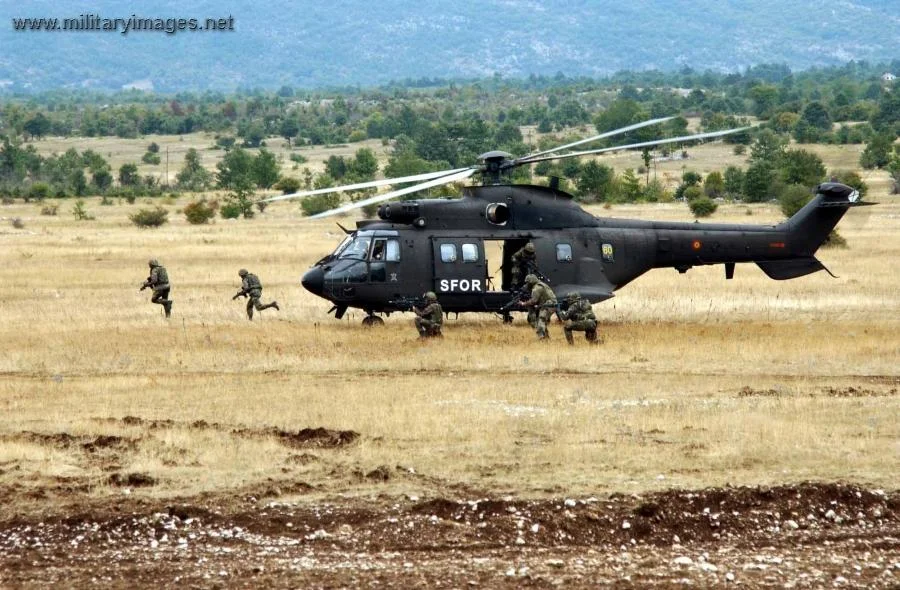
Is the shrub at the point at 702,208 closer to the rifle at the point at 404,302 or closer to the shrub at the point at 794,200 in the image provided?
the shrub at the point at 794,200

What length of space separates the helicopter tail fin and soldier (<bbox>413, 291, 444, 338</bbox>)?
7038 mm

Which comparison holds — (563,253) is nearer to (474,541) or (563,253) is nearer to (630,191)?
Result: (474,541)

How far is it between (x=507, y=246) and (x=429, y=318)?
102 inches

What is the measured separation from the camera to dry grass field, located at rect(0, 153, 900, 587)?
13.8 meters

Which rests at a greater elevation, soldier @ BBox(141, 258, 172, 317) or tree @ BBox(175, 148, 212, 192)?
tree @ BBox(175, 148, 212, 192)

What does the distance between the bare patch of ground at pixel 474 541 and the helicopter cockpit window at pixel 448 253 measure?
38.2 ft

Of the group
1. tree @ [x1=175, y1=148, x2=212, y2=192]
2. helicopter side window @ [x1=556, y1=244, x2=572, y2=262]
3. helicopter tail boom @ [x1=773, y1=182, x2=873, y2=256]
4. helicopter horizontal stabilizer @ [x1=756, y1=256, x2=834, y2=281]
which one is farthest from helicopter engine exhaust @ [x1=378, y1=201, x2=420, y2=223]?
tree @ [x1=175, y1=148, x2=212, y2=192]

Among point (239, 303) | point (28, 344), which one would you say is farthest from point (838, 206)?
point (28, 344)

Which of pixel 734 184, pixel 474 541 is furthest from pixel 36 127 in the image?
pixel 474 541

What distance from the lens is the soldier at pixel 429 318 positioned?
2364 cm

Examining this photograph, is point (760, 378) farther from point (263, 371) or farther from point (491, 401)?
point (263, 371)

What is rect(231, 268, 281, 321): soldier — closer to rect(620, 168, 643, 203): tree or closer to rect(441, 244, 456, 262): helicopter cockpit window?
rect(441, 244, 456, 262): helicopter cockpit window

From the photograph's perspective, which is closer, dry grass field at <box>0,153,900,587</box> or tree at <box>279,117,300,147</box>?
dry grass field at <box>0,153,900,587</box>

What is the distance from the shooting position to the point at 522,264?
983 inches
